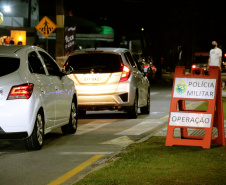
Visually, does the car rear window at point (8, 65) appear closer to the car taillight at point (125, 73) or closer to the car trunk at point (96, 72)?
the car trunk at point (96, 72)

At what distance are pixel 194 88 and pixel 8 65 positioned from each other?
118 inches

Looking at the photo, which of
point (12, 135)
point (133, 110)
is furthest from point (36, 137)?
point (133, 110)

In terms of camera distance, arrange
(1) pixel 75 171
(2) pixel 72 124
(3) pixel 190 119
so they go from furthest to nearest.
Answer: (2) pixel 72 124 < (3) pixel 190 119 < (1) pixel 75 171

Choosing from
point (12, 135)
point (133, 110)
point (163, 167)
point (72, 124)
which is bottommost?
point (133, 110)

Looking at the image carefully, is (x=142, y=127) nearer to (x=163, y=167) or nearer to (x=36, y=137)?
(x=36, y=137)

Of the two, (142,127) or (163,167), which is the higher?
(163,167)

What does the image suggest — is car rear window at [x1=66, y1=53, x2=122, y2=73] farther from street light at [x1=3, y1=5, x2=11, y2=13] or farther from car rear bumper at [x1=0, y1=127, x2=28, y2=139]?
street light at [x1=3, y1=5, x2=11, y2=13]

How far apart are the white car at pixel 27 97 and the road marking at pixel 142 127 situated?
1.71 metres

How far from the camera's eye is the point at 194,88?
1077cm

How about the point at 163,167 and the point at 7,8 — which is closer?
the point at 163,167

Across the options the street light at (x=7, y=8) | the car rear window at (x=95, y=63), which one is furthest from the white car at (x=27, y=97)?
the street light at (x=7, y=8)

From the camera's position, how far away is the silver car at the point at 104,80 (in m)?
15.7

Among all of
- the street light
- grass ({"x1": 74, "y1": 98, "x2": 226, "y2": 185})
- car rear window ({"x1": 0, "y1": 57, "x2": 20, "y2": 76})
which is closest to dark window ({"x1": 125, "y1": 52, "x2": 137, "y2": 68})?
grass ({"x1": 74, "y1": 98, "x2": 226, "y2": 185})

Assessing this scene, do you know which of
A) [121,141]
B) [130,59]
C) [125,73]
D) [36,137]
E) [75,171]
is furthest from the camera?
[130,59]
